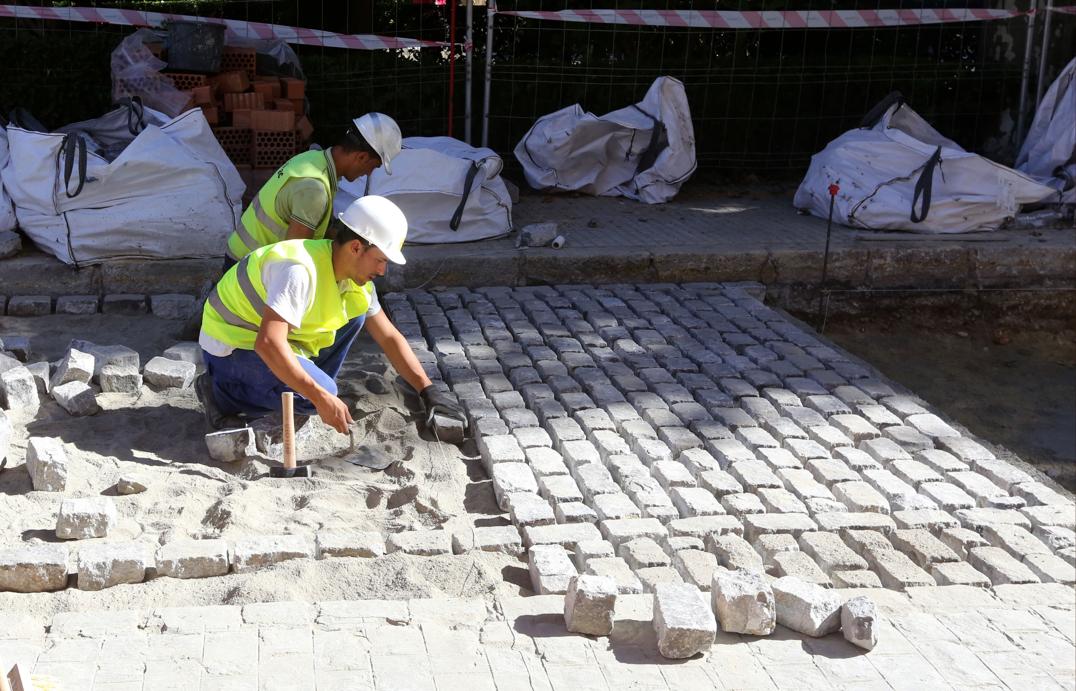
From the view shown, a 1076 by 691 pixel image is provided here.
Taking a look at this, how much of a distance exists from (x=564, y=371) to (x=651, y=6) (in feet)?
21.2

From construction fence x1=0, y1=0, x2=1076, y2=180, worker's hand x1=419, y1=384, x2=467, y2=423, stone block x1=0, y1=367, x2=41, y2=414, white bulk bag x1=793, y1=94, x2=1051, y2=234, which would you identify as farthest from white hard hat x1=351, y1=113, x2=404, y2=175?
white bulk bag x1=793, y1=94, x2=1051, y2=234

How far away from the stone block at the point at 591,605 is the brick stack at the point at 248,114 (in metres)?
6.12

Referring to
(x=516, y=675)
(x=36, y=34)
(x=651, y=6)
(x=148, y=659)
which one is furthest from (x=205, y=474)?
(x=651, y=6)

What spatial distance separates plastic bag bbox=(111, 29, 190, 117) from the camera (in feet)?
29.2

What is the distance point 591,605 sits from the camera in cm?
378

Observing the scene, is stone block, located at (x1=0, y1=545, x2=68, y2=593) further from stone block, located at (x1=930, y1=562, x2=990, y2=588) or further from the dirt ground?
the dirt ground

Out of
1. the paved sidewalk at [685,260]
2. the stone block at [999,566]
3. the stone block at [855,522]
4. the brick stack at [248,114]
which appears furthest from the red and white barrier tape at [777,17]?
the stone block at [999,566]

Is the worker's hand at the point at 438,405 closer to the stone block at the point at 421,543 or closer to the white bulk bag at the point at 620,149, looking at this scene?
the stone block at the point at 421,543

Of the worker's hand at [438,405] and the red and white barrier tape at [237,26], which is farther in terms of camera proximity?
the red and white barrier tape at [237,26]

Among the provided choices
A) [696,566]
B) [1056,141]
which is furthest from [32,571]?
[1056,141]

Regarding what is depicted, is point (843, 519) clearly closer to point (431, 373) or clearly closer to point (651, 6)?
point (431, 373)

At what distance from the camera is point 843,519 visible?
4691 millimetres

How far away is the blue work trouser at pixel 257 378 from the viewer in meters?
5.26

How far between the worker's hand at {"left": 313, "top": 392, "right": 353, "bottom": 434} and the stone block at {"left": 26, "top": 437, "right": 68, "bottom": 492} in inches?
41.6
